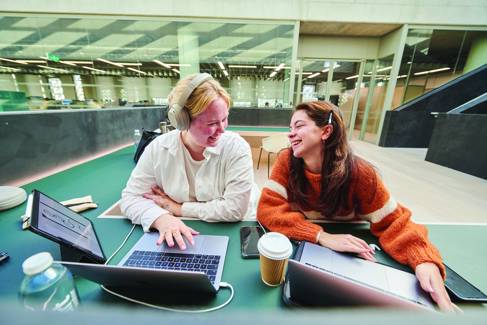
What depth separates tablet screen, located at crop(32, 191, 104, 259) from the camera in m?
0.57

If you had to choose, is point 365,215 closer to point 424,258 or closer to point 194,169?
point 424,258

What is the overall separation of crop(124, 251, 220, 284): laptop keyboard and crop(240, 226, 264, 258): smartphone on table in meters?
0.11

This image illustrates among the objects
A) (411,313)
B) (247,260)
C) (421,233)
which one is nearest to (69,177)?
(247,260)

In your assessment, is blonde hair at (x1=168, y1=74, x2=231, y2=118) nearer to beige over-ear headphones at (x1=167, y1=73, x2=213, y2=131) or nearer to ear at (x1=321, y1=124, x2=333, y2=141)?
beige over-ear headphones at (x1=167, y1=73, x2=213, y2=131)

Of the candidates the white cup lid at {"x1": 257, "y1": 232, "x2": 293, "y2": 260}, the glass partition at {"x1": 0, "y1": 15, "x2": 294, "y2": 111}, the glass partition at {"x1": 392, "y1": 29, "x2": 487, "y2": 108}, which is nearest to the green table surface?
the white cup lid at {"x1": 257, "y1": 232, "x2": 293, "y2": 260}

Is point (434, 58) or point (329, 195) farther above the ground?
point (434, 58)

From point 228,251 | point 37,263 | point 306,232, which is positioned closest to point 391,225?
point 306,232

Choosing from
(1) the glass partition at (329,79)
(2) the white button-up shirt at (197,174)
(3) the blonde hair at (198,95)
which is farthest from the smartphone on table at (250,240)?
(1) the glass partition at (329,79)

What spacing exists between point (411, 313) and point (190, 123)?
3.28 ft

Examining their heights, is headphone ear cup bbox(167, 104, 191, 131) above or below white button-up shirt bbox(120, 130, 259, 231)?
above

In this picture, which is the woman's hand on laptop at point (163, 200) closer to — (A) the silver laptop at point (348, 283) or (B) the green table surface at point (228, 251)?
(B) the green table surface at point (228, 251)

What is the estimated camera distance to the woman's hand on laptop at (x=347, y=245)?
744 mm

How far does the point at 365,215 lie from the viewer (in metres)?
0.96

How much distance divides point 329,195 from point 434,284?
441 mm
